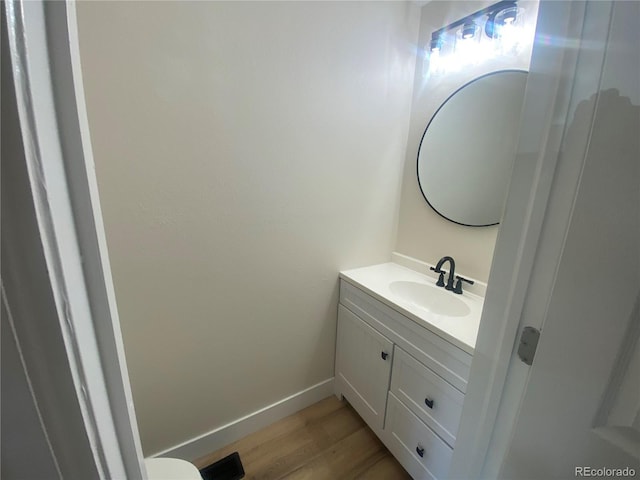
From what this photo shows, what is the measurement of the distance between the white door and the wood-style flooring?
104cm

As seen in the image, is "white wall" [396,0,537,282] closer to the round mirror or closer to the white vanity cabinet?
the round mirror

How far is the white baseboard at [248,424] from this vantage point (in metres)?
1.28

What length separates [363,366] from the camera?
1.42 m

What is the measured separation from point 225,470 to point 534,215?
160 centimetres

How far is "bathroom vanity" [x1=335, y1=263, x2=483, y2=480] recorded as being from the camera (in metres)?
0.99

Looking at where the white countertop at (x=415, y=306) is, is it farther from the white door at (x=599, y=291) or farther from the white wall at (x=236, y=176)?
the white door at (x=599, y=291)

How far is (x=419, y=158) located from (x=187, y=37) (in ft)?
4.01

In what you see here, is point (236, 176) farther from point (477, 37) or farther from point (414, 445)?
point (414, 445)

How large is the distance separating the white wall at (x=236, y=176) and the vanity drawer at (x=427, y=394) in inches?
19.9

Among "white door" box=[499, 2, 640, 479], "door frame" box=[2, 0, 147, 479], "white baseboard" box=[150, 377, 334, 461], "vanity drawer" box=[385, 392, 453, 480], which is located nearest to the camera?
"door frame" box=[2, 0, 147, 479]

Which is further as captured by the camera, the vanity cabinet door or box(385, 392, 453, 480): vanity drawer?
the vanity cabinet door

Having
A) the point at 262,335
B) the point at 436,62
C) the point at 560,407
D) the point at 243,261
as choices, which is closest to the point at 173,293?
the point at 243,261

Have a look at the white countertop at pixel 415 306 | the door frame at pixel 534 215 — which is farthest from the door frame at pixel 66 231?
the white countertop at pixel 415 306

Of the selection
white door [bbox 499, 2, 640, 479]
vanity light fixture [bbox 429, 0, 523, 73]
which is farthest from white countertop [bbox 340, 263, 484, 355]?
vanity light fixture [bbox 429, 0, 523, 73]
